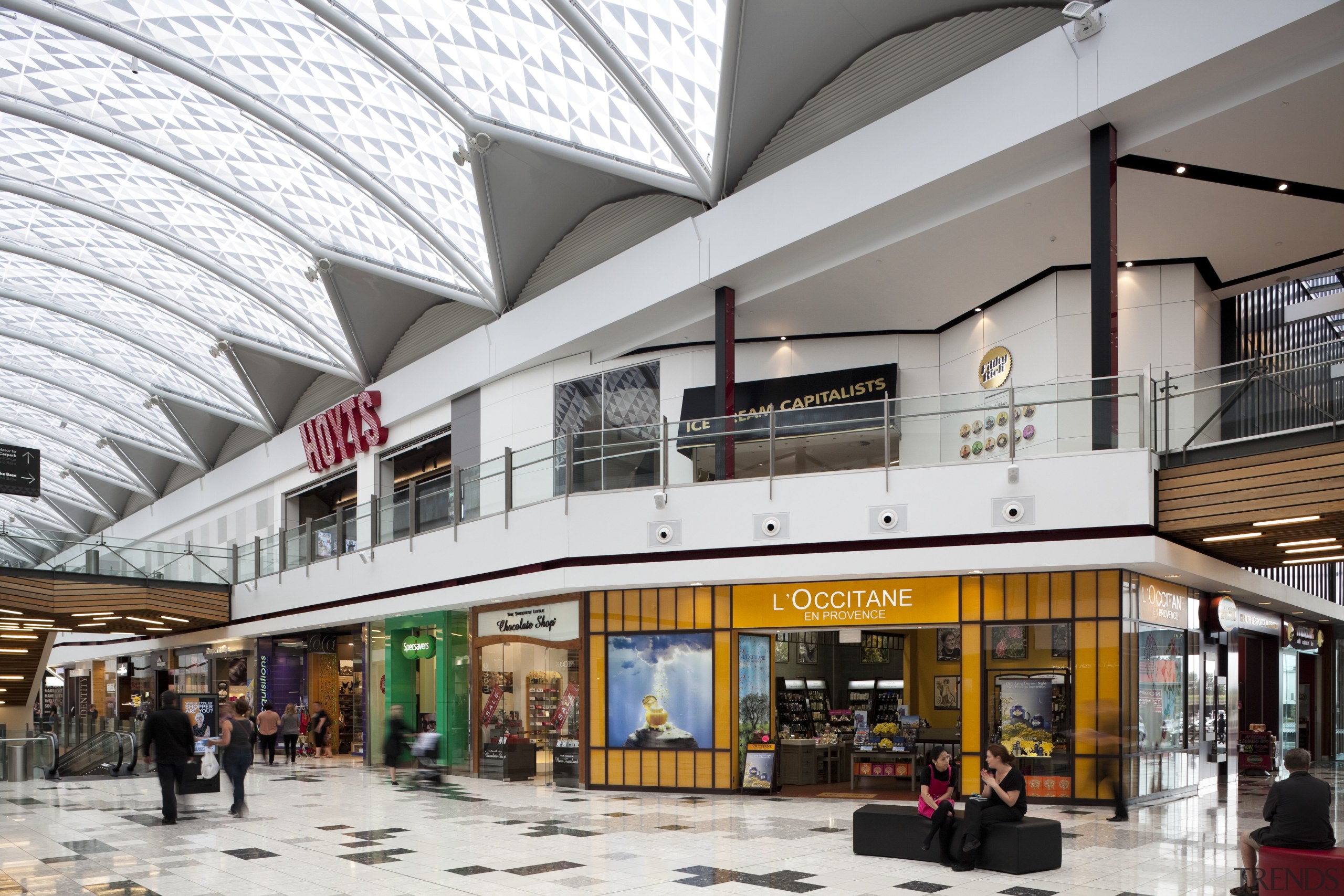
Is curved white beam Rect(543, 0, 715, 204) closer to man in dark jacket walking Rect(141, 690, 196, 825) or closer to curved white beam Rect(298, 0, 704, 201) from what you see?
curved white beam Rect(298, 0, 704, 201)

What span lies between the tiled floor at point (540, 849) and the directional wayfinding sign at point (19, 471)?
42.9ft

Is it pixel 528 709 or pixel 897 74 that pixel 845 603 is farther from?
pixel 897 74

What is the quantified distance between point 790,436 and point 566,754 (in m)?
6.62

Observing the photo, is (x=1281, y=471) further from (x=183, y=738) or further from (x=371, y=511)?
(x=371, y=511)

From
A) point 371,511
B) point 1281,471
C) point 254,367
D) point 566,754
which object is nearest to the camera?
point 1281,471

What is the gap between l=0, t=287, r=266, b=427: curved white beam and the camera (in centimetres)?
3319

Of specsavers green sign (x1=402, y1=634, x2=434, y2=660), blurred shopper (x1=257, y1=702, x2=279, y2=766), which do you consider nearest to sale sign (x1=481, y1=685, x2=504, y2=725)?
specsavers green sign (x1=402, y1=634, x2=434, y2=660)

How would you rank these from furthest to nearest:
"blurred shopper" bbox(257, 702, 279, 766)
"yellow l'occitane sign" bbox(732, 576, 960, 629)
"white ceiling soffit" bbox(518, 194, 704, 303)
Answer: "blurred shopper" bbox(257, 702, 279, 766)
"white ceiling soffit" bbox(518, 194, 704, 303)
"yellow l'occitane sign" bbox(732, 576, 960, 629)

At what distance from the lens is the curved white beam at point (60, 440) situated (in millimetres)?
46000

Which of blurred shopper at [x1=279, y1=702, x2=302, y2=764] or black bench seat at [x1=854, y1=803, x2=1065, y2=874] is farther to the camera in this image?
blurred shopper at [x1=279, y1=702, x2=302, y2=764]

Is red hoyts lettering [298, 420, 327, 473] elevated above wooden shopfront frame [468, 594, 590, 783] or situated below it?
above

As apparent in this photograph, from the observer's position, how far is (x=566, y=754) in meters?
18.1

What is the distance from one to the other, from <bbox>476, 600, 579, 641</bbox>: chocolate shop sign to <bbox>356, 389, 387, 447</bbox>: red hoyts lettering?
30.6ft

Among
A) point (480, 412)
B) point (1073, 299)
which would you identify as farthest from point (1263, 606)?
point (480, 412)
